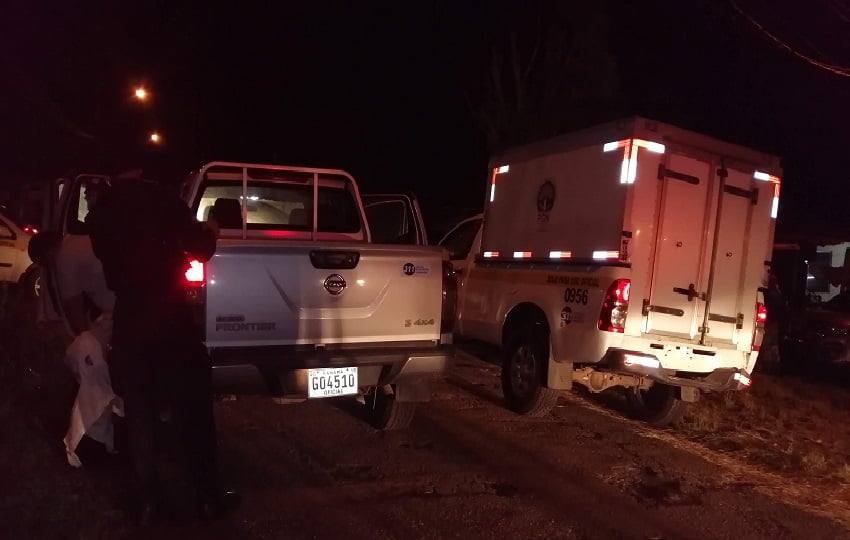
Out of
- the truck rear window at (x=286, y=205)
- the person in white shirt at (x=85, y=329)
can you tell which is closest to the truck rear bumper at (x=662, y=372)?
the truck rear window at (x=286, y=205)

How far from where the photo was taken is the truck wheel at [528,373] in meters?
6.52

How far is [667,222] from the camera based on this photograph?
5980 millimetres

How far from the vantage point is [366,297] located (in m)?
4.75

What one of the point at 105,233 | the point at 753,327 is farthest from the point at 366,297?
the point at 753,327

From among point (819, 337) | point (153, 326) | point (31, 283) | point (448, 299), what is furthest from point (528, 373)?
point (31, 283)

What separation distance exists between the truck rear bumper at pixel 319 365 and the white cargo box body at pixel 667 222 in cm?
176

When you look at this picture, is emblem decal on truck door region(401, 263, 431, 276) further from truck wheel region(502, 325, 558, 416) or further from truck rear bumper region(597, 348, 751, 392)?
truck wheel region(502, 325, 558, 416)

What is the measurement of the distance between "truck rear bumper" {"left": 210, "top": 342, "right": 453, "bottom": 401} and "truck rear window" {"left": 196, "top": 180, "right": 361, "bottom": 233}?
4.67 ft

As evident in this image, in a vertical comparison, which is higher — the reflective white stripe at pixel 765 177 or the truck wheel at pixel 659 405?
the reflective white stripe at pixel 765 177

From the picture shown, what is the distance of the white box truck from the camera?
19.0 feet

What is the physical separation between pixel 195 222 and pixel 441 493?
224 centimetres

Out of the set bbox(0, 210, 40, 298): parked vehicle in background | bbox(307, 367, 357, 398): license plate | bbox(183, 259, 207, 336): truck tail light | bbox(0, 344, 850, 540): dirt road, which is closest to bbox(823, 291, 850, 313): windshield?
bbox(0, 344, 850, 540): dirt road

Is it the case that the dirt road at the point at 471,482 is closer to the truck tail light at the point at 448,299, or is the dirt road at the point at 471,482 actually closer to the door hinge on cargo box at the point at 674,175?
the truck tail light at the point at 448,299

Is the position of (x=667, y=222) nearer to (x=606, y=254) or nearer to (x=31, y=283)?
(x=606, y=254)
